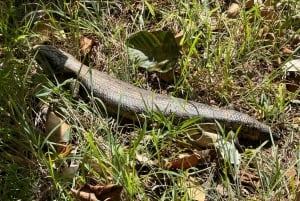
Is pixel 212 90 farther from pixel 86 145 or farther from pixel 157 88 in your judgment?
pixel 86 145

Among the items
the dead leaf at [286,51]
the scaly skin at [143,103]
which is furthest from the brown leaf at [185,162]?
the dead leaf at [286,51]

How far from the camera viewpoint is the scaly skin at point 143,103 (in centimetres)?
455

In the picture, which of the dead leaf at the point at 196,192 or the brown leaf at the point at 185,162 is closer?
the dead leaf at the point at 196,192

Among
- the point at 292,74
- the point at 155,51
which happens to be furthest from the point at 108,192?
the point at 292,74

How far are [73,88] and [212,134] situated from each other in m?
1.03

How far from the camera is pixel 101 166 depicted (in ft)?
13.1

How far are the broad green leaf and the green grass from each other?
8 cm

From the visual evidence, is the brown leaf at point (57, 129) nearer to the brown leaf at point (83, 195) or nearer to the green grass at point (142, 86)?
the green grass at point (142, 86)

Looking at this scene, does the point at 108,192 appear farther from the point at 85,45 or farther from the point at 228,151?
the point at 85,45

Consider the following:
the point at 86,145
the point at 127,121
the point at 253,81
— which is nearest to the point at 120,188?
the point at 86,145

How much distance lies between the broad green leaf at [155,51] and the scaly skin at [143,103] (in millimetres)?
233

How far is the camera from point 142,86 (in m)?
4.91

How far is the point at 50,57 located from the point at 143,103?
2.68 feet

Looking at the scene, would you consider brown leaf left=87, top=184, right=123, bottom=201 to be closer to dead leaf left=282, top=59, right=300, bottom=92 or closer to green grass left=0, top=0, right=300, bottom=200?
green grass left=0, top=0, right=300, bottom=200
